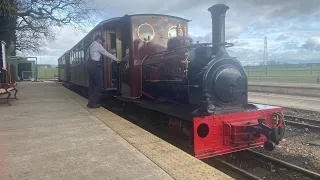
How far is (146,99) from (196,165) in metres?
3.84

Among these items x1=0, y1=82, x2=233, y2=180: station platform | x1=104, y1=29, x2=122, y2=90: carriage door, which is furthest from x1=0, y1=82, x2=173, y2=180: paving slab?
x1=104, y1=29, x2=122, y2=90: carriage door

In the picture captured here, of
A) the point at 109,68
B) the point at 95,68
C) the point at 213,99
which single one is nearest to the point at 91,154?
the point at 213,99

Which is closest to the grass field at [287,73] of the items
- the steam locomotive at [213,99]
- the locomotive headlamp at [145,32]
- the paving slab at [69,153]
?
the locomotive headlamp at [145,32]

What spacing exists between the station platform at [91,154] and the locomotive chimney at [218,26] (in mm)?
2025

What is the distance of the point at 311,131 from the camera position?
23.9ft

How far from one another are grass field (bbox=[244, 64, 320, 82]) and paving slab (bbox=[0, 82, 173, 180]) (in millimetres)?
22054

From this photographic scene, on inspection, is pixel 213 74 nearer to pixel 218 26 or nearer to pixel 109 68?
pixel 218 26

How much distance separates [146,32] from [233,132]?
3618mm

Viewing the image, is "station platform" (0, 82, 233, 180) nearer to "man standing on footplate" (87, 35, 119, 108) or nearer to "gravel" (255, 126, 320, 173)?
"man standing on footplate" (87, 35, 119, 108)

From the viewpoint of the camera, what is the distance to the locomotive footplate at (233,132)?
14.9 feet

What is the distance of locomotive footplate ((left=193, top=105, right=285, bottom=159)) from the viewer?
454 cm

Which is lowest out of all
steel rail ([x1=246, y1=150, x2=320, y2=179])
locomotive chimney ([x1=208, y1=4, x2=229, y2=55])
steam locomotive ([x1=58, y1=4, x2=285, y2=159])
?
steel rail ([x1=246, y1=150, x2=320, y2=179])

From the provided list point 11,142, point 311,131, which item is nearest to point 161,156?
point 11,142

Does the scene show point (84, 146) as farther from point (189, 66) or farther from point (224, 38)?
point (224, 38)
